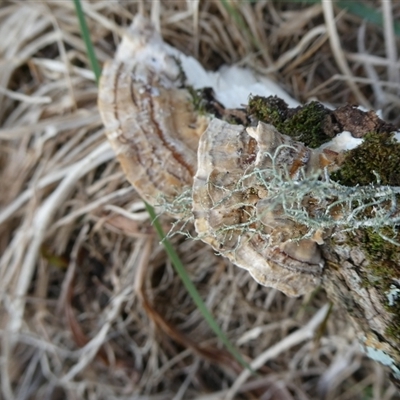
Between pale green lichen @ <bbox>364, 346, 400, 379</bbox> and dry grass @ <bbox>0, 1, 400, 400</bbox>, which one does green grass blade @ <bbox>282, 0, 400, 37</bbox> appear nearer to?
dry grass @ <bbox>0, 1, 400, 400</bbox>

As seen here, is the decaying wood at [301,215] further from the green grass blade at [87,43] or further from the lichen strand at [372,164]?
the green grass blade at [87,43]

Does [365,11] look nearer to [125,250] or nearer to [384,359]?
[384,359]

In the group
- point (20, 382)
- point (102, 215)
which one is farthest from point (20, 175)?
point (20, 382)

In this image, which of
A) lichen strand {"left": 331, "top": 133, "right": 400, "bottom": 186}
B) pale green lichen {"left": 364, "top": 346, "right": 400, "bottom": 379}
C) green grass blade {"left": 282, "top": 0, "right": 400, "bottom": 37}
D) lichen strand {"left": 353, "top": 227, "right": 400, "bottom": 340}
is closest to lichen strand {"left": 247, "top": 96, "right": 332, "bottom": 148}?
lichen strand {"left": 331, "top": 133, "right": 400, "bottom": 186}

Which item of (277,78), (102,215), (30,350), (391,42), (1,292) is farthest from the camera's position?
(30,350)

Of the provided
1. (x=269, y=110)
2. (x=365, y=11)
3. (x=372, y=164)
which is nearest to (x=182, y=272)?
(x=269, y=110)

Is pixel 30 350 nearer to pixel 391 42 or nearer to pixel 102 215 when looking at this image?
pixel 102 215

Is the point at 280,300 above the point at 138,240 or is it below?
above
